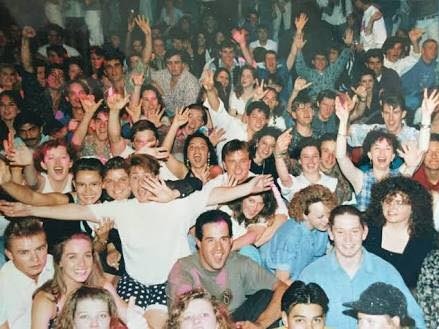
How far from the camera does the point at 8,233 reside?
269cm

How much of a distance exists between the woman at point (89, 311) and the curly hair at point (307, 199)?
0.92 meters

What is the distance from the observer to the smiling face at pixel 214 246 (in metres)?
2.69

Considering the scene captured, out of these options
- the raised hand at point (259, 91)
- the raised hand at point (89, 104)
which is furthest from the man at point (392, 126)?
the raised hand at point (89, 104)

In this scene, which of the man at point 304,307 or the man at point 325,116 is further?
the man at point 325,116

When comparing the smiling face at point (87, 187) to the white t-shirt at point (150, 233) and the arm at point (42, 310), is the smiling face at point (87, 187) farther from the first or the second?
the arm at point (42, 310)

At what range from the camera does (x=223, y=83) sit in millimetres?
2770

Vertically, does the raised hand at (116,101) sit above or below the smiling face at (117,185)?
above

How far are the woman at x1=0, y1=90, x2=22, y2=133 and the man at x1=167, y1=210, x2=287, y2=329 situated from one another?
1.00 metres

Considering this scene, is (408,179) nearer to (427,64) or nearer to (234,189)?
(427,64)

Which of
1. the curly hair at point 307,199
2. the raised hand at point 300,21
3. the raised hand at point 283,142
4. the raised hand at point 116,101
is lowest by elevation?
the curly hair at point 307,199

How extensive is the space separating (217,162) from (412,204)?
90cm

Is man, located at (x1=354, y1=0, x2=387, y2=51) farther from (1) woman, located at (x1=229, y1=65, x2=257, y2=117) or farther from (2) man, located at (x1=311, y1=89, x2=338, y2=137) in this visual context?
(1) woman, located at (x1=229, y1=65, x2=257, y2=117)

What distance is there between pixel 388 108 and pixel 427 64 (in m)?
0.26

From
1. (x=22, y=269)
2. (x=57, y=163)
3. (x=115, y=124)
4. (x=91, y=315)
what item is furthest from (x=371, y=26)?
(x=22, y=269)
